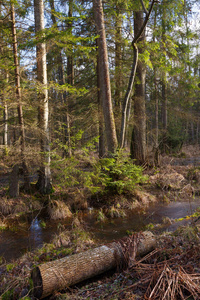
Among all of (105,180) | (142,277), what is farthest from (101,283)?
(105,180)

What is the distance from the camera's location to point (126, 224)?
22.7ft

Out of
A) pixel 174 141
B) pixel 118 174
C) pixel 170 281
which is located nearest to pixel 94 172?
pixel 118 174

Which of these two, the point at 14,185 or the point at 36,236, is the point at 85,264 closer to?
the point at 36,236

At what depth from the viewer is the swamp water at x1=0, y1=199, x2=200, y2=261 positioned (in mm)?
5547

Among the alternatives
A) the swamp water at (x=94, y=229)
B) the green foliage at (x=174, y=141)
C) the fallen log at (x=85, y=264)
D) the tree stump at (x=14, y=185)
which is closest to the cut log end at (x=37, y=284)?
the fallen log at (x=85, y=264)

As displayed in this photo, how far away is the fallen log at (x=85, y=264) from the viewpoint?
3.26m

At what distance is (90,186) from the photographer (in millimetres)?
8227

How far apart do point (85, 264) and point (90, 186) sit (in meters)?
4.60

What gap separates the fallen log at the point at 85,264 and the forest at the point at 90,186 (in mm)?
17

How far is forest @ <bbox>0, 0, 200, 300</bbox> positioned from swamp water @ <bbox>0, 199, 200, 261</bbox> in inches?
1.3

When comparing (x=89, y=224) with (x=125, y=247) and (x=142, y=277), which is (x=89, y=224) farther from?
(x=142, y=277)

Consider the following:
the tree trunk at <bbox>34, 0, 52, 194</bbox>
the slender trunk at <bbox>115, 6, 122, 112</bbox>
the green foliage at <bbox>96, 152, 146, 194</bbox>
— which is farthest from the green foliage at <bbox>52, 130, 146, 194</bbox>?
the slender trunk at <bbox>115, 6, 122, 112</bbox>

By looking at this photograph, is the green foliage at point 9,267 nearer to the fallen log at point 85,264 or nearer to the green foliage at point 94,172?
the fallen log at point 85,264

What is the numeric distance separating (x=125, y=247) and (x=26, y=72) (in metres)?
7.67
